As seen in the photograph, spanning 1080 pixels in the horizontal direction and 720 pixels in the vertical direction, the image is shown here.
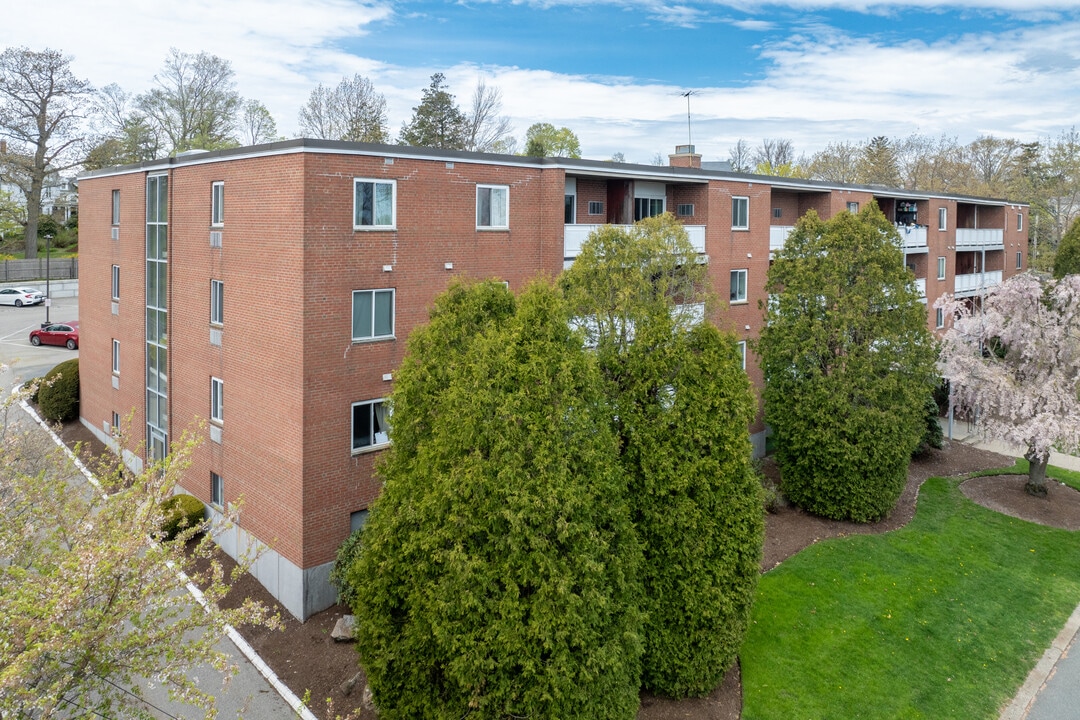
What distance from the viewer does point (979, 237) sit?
43438 mm

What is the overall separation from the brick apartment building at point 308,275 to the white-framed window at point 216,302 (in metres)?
0.05

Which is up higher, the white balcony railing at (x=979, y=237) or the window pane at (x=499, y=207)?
the white balcony railing at (x=979, y=237)

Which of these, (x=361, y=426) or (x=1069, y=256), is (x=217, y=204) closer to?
(x=361, y=426)

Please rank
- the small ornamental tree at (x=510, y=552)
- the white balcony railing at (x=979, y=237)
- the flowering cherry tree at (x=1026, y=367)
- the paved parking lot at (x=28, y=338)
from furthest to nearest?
the white balcony railing at (x=979, y=237) < the paved parking lot at (x=28, y=338) < the flowering cherry tree at (x=1026, y=367) < the small ornamental tree at (x=510, y=552)

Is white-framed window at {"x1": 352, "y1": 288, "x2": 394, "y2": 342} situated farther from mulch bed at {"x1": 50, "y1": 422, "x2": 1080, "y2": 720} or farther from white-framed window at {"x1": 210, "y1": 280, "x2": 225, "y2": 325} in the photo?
mulch bed at {"x1": 50, "y1": 422, "x2": 1080, "y2": 720}

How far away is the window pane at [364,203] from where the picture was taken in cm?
1777

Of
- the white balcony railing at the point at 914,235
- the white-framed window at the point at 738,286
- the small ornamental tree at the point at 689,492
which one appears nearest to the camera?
the small ornamental tree at the point at 689,492

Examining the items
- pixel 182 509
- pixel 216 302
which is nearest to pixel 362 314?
pixel 216 302

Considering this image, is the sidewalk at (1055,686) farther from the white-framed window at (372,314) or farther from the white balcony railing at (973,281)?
the white balcony railing at (973,281)

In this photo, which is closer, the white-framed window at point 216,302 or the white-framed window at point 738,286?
the white-framed window at point 216,302

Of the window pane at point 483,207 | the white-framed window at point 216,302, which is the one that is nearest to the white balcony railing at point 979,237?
the window pane at point 483,207

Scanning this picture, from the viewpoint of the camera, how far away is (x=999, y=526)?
76.7 ft

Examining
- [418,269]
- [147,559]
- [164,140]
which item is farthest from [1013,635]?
[164,140]

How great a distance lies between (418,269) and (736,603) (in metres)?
10.8
